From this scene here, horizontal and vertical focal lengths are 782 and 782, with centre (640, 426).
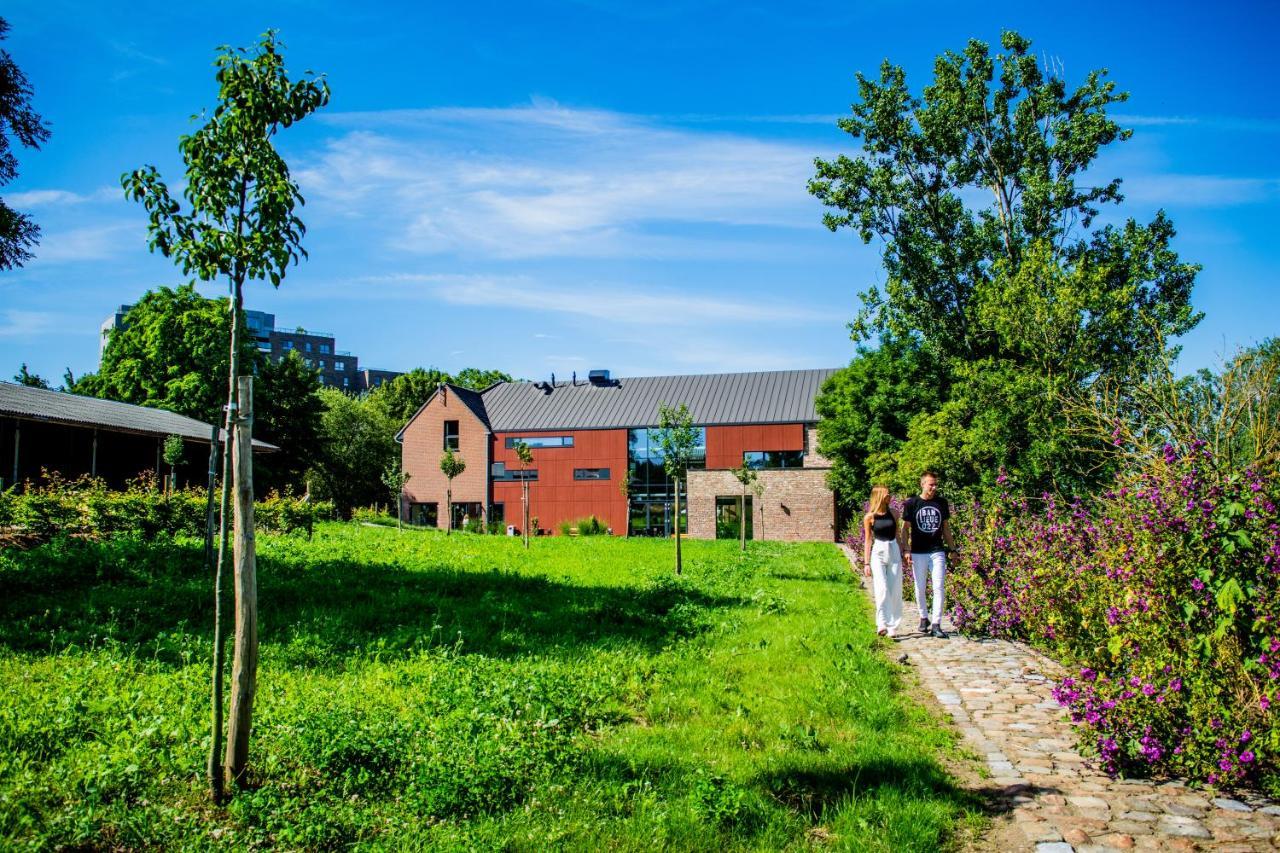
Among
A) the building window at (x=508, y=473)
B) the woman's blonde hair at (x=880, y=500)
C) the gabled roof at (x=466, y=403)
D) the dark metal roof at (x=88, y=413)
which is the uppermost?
the gabled roof at (x=466, y=403)

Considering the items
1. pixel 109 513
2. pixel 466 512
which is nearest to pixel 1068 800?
pixel 109 513

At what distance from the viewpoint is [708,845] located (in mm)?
3988

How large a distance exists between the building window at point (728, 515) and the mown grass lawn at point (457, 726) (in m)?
31.1

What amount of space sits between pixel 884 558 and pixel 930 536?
0.62 m

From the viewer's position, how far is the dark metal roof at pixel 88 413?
22.7 metres

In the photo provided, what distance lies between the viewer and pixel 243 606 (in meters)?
4.29

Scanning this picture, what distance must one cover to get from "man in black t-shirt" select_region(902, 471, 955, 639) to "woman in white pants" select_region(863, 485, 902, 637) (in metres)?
0.21

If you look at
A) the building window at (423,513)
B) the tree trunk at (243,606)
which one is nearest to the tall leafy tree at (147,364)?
the building window at (423,513)

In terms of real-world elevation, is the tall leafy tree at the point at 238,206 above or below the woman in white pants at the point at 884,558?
above

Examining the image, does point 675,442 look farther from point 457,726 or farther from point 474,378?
point 474,378

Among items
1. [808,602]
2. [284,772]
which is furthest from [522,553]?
[284,772]

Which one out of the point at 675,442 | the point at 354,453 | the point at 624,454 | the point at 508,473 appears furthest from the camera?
the point at 354,453

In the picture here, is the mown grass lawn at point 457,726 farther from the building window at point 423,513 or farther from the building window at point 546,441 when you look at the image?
the building window at point 423,513

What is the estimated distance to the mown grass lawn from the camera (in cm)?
408
